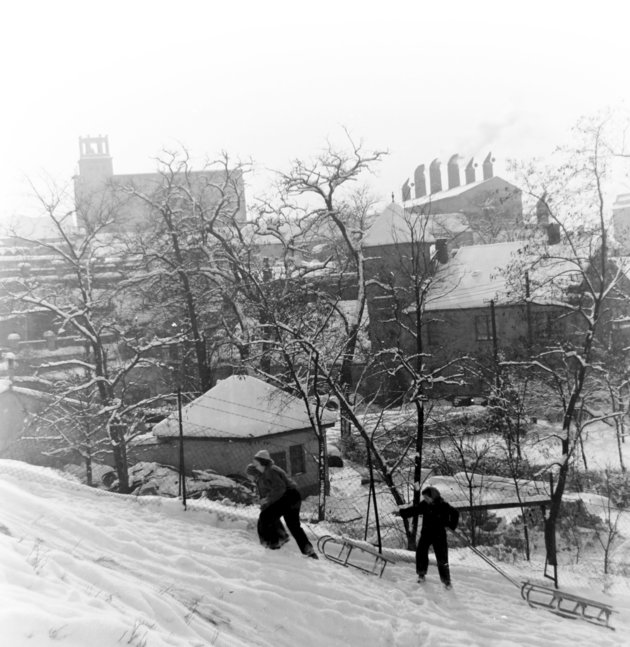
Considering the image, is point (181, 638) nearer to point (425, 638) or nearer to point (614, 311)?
point (425, 638)

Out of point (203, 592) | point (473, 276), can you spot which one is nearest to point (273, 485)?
point (203, 592)

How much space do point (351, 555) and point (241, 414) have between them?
535 inches

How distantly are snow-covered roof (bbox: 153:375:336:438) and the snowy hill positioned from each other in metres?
12.2

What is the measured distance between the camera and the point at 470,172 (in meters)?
86.5

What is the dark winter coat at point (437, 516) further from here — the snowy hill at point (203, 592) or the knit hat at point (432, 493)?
the snowy hill at point (203, 592)

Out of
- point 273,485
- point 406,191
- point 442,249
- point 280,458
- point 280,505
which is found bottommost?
point 280,458

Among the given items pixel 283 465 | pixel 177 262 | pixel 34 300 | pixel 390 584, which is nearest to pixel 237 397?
pixel 283 465

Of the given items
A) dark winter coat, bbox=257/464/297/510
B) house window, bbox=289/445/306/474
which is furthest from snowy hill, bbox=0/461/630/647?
house window, bbox=289/445/306/474

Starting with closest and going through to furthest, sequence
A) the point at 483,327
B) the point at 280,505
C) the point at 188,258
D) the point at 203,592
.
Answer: the point at 203,592 < the point at 280,505 < the point at 188,258 < the point at 483,327

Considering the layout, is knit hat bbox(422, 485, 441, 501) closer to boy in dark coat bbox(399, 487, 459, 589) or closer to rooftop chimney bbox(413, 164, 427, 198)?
boy in dark coat bbox(399, 487, 459, 589)

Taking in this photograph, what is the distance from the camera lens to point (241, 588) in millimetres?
6961

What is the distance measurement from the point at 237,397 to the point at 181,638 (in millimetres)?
18022

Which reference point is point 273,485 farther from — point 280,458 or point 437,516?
point 280,458

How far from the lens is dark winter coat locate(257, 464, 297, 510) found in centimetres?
858
